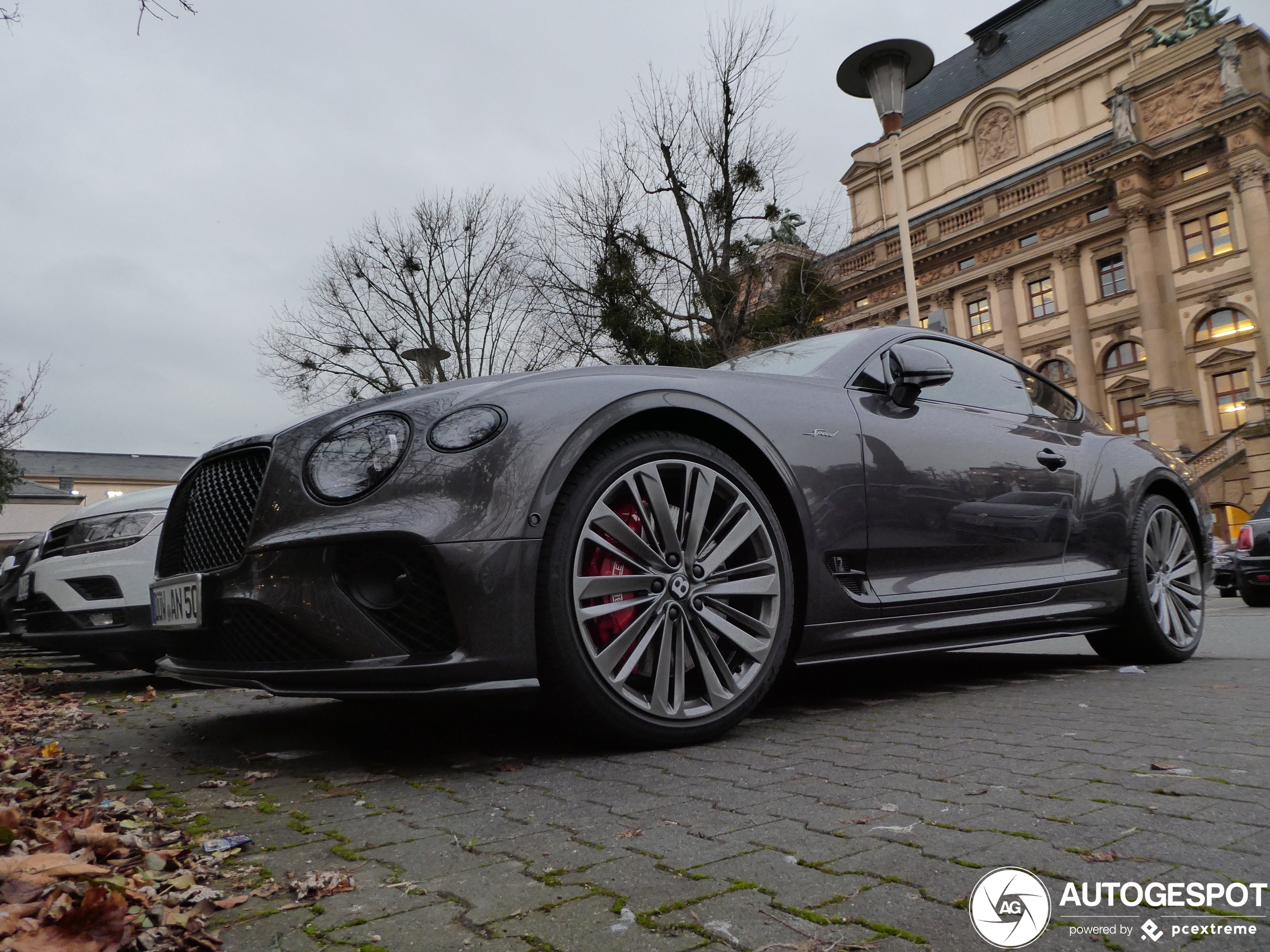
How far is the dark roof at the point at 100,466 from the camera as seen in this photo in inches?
2461

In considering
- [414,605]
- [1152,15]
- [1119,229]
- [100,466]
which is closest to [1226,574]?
[414,605]

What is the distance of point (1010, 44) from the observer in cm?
5150

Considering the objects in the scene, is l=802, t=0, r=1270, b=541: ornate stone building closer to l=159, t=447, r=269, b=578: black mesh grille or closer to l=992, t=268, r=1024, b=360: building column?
l=992, t=268, r=1024, b=360: building column

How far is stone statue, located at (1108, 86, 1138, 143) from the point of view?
1455 inches

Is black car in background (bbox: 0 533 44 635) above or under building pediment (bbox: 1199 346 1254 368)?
under

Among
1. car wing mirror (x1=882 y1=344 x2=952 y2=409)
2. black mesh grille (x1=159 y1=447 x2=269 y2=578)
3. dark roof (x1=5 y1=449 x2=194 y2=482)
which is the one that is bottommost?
black mesh grille (x1=159 y1=447 x2=269 y2=578)

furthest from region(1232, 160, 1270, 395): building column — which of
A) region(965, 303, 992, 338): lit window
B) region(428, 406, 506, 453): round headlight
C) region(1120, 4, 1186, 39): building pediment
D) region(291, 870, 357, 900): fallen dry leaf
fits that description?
region(291, 870, 357, 900): fallen dry leaf

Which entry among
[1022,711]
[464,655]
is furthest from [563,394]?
[1022,711]

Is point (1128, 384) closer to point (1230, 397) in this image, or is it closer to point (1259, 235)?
point (1230, 397)

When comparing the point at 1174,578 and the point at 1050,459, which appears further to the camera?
the point at 1174,578

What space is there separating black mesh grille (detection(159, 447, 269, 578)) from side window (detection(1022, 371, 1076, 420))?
10.9 ft

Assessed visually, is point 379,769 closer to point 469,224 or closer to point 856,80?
point 856,80

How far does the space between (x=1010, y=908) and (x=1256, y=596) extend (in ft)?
37.0

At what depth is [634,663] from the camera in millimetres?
2420
